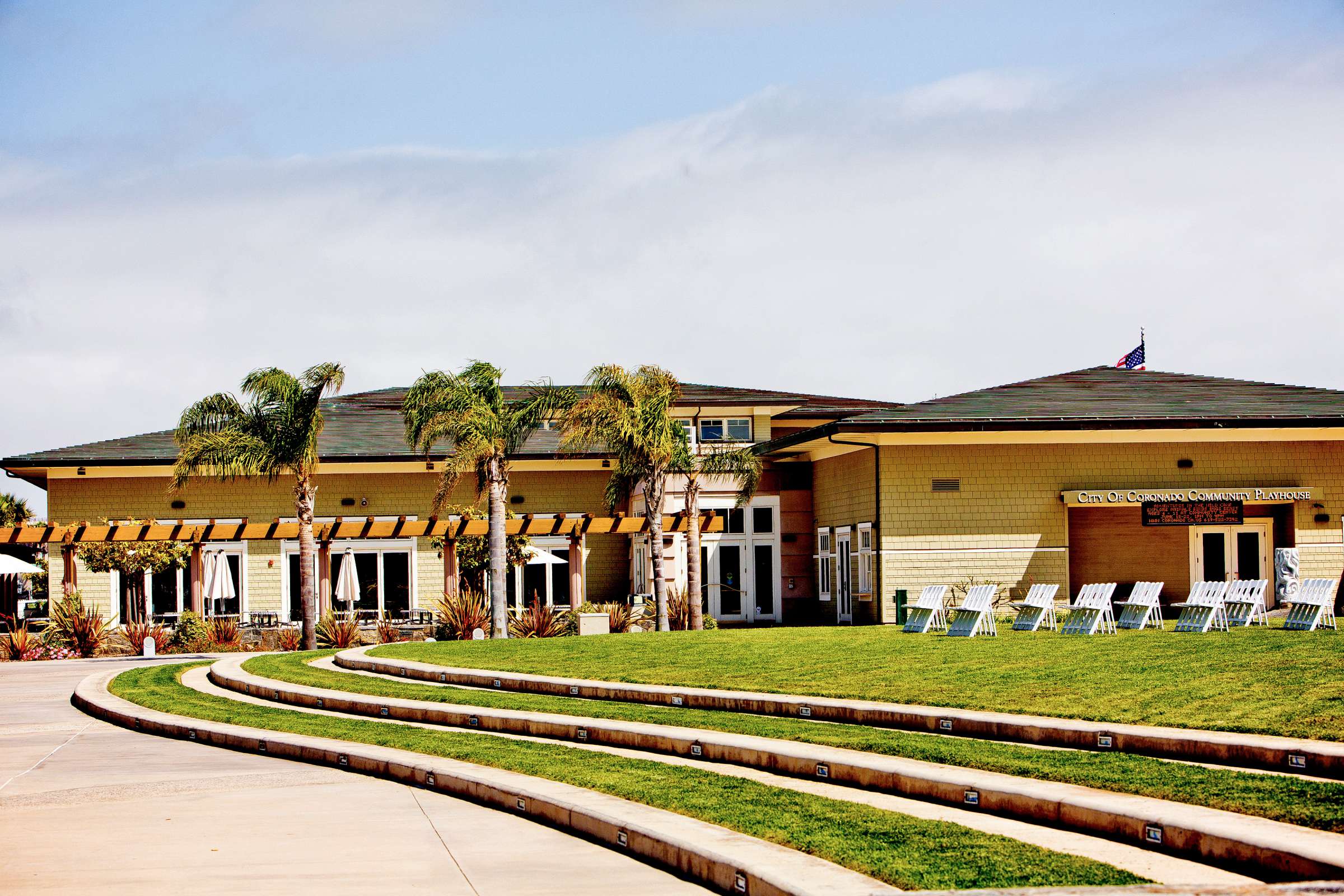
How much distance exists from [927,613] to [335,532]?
46.3 ft

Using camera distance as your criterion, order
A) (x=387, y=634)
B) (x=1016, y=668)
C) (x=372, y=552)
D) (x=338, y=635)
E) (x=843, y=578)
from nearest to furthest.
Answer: (x=1016, y=668) → (x=338, y=635) → (x=387, y=634) → (x=843, y=578) → (x=372, y=552)

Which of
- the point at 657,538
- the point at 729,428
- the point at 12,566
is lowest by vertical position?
the point at 12,566

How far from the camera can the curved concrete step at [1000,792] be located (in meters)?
6.92

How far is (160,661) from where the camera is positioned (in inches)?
1098

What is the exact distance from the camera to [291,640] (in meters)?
30.3

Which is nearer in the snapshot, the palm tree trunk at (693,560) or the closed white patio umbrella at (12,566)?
the palm tree trunk at (693,560)

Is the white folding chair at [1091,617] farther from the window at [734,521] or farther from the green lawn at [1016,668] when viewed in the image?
the window at [734,521]

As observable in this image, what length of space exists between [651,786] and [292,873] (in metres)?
2.78

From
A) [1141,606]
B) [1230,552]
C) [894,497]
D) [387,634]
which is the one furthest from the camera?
[1230,552]

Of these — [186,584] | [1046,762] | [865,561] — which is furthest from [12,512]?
[1046,762]

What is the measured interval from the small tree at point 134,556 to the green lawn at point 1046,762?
841 inches

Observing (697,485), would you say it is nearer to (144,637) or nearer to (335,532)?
(335,532)

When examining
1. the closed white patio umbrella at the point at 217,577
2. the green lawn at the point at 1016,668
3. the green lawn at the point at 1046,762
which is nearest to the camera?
the green lawn at the point at 1046,762

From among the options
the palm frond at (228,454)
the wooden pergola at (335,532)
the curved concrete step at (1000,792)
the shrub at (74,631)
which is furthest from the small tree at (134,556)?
the curved concrete step at (1000,792)
